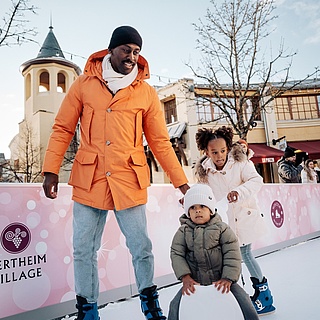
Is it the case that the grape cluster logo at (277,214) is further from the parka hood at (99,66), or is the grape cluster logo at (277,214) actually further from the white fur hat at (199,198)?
the parka hood at (99,66)

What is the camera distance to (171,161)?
188cm

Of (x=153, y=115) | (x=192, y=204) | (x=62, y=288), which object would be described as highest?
(x=153, y=115)

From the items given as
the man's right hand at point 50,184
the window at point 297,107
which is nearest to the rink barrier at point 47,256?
the man's right hand at point 50,184

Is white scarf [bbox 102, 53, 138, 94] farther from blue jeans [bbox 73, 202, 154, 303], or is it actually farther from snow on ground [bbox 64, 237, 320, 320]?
snow on ground [bbox 64, 237, 320, 320]

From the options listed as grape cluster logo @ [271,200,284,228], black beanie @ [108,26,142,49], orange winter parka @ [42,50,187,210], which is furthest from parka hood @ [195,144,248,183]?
grape cluster logo @ [271,200,284,228]

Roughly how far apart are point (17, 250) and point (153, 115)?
123 centimetres

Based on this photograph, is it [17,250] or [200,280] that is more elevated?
[17,250]

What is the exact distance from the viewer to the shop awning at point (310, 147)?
468 inches

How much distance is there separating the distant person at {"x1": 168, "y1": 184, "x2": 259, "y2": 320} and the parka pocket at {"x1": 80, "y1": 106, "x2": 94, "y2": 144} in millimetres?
643

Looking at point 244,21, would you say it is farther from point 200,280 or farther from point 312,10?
point 200,280

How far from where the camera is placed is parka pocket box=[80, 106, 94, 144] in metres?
1.70

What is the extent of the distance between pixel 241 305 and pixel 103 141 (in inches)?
39.8

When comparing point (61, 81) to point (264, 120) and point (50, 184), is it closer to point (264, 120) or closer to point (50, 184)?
point (264, 120)

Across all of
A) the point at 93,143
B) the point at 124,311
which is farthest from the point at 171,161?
the point at 124,311
